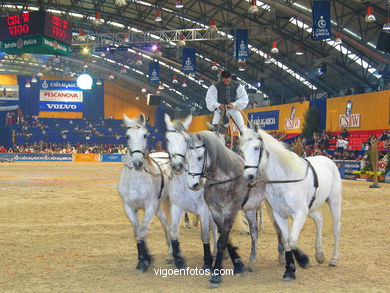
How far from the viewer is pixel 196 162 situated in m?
5.71

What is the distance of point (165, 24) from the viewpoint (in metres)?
39.2

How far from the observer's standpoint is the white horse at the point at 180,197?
5.73 metres

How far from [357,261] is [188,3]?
30946mm

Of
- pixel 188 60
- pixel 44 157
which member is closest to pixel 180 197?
pixel 188 60

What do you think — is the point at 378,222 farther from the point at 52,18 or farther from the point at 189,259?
the point at 52,18

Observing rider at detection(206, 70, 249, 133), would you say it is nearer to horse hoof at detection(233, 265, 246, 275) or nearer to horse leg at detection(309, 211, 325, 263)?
horse leg at detection(309, 211, 325, 263)

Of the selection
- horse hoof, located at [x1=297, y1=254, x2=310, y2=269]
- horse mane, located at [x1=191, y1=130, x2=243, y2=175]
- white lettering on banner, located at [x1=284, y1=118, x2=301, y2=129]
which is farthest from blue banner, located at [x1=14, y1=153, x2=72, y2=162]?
horse hoof, located at [x1=297, y1=254, x2=310, y2=269]

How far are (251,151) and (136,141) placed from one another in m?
1.65

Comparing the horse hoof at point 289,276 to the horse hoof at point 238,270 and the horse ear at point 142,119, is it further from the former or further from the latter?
the horse ear at point 142,119

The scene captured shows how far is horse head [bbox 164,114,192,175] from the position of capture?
5.68 metres

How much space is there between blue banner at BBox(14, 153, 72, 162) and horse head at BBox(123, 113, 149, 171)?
139 feet

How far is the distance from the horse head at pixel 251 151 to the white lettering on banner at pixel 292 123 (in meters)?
33.0

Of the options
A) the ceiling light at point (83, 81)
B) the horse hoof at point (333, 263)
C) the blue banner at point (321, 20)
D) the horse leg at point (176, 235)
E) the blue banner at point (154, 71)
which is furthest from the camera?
the ceiling light at point (83, 81)

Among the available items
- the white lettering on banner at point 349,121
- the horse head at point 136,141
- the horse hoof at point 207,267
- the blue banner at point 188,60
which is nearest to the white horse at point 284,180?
the horse hoof at point 207,267
